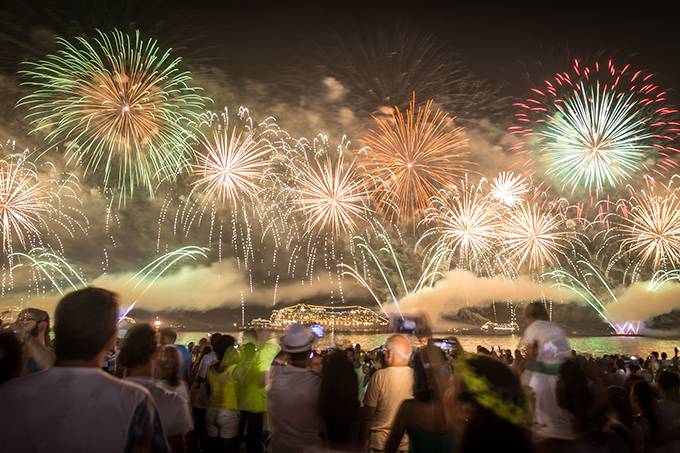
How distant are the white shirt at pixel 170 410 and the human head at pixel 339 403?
4.44 feet

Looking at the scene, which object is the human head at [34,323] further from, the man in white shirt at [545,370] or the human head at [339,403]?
the man in white shirt at [545,370]

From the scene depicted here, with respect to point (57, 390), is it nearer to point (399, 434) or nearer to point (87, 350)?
point (87, 350)

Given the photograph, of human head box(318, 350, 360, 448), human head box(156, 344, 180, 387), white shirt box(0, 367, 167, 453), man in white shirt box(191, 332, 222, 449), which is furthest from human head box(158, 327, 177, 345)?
white shirt box(0, 367, 167, 453)

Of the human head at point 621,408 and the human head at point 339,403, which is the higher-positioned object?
the human head at point 339,403

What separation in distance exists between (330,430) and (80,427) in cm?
155

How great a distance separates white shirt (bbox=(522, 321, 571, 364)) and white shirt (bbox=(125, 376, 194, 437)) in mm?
3562

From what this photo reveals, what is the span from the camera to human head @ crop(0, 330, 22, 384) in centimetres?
434

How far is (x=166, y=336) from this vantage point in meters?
7.63

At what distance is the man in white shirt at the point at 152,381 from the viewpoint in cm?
435

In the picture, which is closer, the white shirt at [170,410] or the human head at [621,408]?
the white shirt at [170,410]

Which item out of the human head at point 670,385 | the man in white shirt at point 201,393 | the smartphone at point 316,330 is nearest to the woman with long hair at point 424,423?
the smartphone at point 316,330

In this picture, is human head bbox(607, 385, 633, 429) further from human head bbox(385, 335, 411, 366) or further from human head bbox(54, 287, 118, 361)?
human head bbox(54, 287, 118, 361)

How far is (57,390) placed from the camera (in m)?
2.55

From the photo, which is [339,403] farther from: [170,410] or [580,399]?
[580,399]
